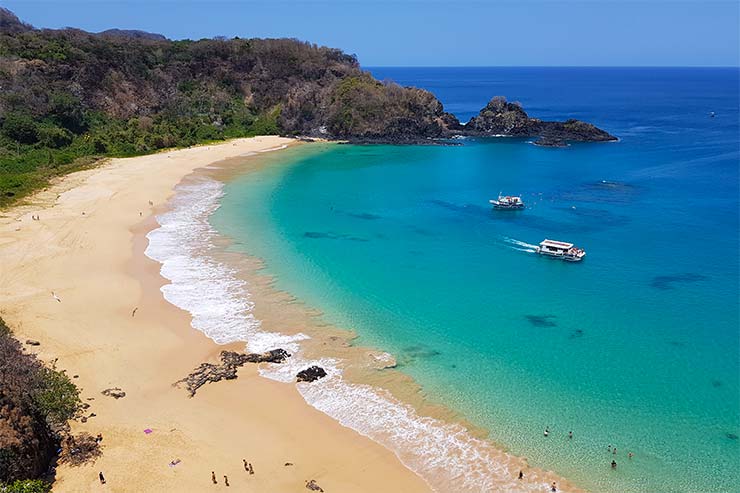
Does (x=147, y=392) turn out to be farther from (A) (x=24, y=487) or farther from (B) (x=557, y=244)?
(B) (x=557, y=244)

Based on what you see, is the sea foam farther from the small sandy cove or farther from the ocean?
the small sandy cove

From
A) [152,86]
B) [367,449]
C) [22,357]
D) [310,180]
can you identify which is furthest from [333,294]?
[152,86]

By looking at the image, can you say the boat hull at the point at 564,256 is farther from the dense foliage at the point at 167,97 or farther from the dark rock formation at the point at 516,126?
the dark rock formation at the point at 516,126

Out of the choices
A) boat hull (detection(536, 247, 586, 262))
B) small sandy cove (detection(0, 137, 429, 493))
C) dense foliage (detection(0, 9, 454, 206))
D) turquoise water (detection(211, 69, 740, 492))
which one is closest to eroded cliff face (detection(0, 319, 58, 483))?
small sandy cove (detection(0, 137, 429, 493))

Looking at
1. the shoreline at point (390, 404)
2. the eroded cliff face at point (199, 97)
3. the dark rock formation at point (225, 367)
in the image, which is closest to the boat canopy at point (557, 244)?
the shoreline at point (390, 404)

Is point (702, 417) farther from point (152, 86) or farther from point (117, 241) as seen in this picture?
point (152, 86)

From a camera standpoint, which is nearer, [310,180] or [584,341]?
[584,341]

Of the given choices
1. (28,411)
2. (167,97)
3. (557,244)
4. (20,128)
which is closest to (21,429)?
(28,411)
